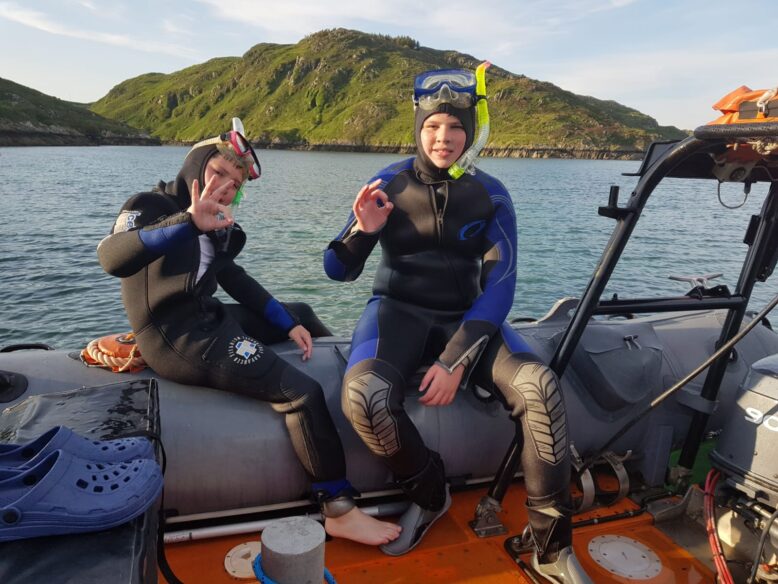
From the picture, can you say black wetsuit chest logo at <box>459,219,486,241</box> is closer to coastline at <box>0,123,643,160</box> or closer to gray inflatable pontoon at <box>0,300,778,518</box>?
gray inflatable pontoon at <box>0,300,778,518</box>

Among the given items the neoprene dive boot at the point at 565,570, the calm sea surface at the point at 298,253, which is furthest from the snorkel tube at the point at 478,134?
the neoprene dive boot at the point at 565,570

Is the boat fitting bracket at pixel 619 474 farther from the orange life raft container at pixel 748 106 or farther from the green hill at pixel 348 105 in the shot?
the green hill at pixel 348 105

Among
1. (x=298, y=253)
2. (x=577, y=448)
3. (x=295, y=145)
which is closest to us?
(x=577, y=448)

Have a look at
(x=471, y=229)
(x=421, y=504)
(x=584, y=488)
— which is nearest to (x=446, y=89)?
(x=471, y=229)

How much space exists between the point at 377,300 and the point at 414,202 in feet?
1.99

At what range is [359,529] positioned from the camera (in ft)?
9.16

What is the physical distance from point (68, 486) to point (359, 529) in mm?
1649

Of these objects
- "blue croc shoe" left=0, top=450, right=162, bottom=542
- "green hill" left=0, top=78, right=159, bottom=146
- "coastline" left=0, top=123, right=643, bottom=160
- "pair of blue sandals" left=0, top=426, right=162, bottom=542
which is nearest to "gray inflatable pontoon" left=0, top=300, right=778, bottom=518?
"pair of blue sandals" left=0, top=426, right=162, bottom=542

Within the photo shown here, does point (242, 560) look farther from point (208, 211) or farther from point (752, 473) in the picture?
point (752, 473)

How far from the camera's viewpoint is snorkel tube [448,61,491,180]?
3.09 meters

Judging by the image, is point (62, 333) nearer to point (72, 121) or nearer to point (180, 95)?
point (72, 121)

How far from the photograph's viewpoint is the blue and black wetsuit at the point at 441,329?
8.57 ft

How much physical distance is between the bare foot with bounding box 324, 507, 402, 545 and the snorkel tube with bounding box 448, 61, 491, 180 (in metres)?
1.91

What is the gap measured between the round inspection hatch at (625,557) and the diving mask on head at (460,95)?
2.15m
